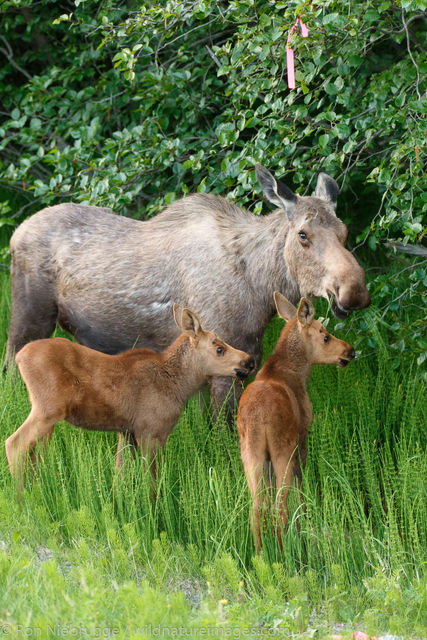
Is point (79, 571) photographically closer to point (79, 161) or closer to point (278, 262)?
point (278, 262)

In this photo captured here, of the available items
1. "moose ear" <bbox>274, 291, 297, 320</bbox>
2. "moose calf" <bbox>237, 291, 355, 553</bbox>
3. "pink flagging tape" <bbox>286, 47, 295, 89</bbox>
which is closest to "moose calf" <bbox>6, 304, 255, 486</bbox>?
"moose calf" <bbox>237, 291, 355, 553</bbox>

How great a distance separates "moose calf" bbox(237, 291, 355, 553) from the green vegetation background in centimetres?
12

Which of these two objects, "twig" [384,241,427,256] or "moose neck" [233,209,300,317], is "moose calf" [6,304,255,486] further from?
"twig" [384,241,427,256]

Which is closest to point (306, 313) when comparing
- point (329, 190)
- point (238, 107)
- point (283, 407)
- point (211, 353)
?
point (211, 353)

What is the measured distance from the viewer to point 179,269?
6.06m

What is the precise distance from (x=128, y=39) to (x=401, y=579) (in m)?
4.92

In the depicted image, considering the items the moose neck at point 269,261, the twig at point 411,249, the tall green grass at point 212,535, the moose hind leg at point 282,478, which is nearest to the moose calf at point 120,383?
the tall green grass at point 212,535

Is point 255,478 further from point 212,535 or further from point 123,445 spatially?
point 123,445

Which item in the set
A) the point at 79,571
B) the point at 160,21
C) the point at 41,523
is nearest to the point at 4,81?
the point at 160,21

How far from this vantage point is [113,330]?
20.5 ft

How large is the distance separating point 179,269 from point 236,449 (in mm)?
1425

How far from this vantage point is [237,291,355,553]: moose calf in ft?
15.0

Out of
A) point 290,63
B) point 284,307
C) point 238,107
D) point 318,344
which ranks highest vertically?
point 290,63

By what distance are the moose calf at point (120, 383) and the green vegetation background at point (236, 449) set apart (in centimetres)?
18
